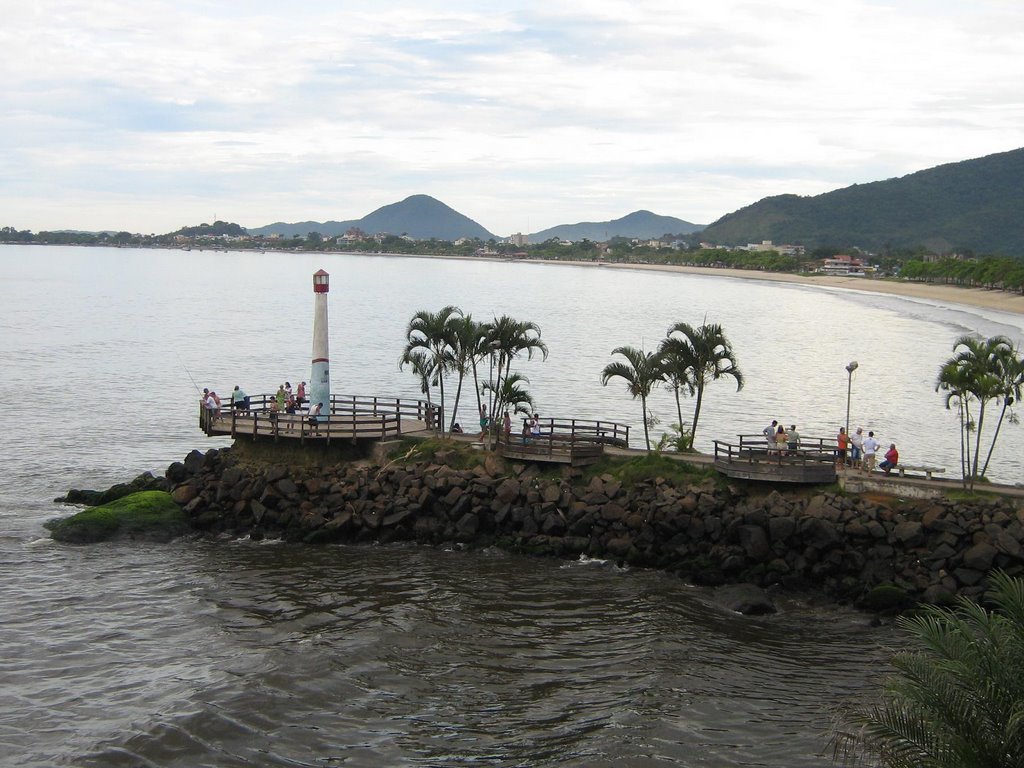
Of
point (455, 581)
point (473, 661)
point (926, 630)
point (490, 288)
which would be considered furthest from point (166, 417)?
point (490, 288)

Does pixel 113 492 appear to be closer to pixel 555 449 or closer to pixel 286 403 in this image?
pixel 286 403

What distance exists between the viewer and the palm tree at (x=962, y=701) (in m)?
10.4

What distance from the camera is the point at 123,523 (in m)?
31.1

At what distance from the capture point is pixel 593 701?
20.3 metres

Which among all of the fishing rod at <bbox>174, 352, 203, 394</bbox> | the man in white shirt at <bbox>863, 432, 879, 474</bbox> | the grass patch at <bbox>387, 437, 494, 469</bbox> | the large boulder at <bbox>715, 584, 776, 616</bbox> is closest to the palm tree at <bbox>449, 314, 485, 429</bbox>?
the grass patch at <bbox>387, 437, 494, 469</bbox>

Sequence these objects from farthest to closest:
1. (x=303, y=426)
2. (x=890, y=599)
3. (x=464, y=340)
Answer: (x=464, y=340) → (x=303, y=426) → (x=890, y=599)

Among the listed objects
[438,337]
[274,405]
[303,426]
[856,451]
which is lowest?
[856,451]

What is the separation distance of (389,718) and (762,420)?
118ft

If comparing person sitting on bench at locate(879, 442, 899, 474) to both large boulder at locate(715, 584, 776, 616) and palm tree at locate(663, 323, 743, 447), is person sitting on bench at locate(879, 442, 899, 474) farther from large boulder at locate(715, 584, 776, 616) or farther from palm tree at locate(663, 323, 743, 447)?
large boulder at locate(715, 584, 776, 616)

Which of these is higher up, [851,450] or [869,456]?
[869,456]

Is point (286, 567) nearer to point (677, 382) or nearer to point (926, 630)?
point (677, 382)

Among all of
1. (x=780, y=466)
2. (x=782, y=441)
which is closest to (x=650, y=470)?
(x=780, y=466)

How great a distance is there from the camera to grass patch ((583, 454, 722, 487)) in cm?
2996

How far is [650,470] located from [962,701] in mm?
19735
